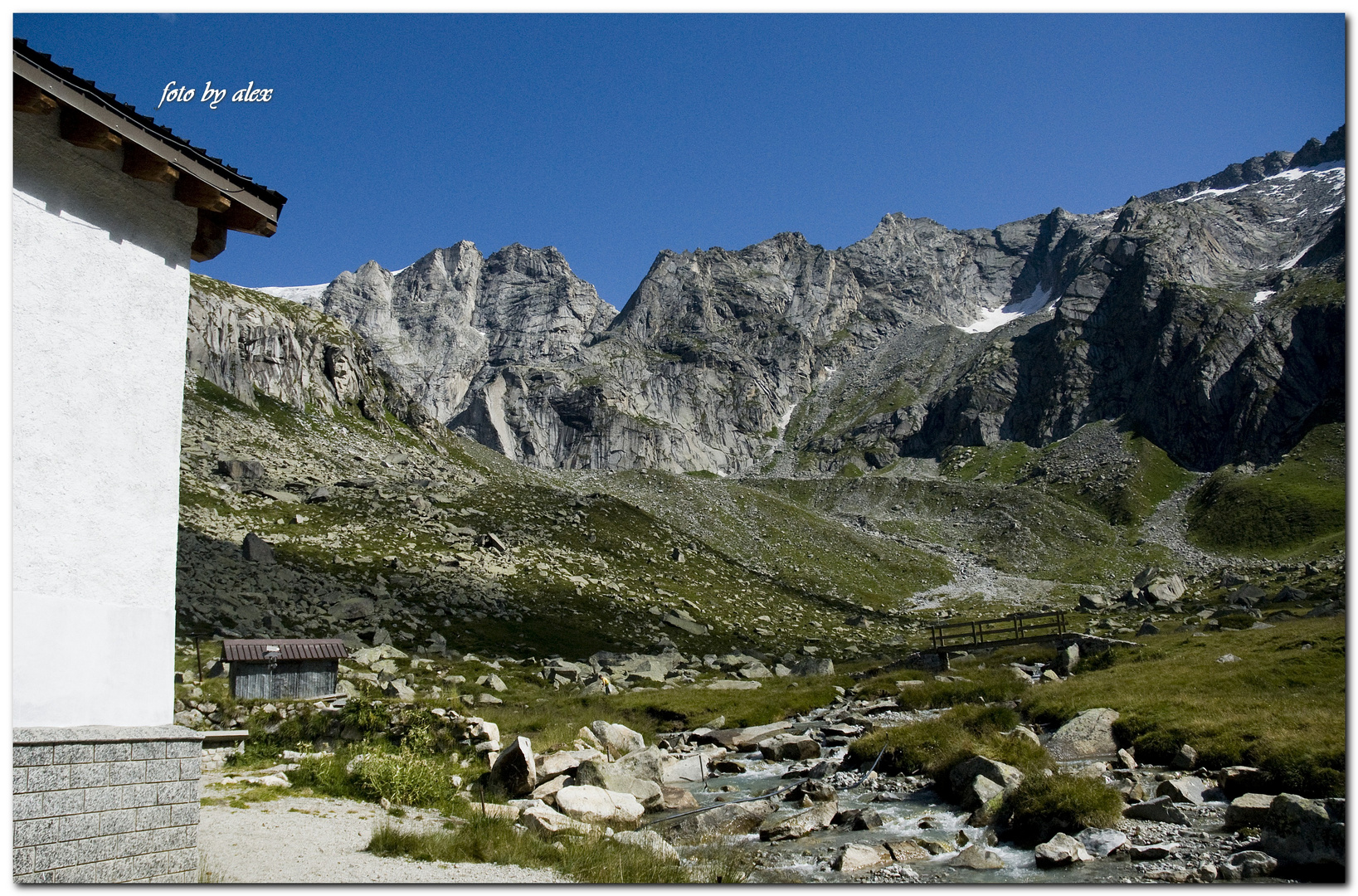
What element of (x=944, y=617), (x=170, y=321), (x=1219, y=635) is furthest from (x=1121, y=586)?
(x=170, y=321)

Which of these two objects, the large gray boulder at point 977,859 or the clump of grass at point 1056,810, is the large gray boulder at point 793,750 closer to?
the clump of grass at point 1056,810

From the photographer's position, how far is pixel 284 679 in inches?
1014

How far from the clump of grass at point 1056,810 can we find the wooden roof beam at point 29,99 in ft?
54.2

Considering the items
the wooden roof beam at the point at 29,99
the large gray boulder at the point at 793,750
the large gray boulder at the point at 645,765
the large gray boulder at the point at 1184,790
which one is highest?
the wooden roof beam at the point at 29,99

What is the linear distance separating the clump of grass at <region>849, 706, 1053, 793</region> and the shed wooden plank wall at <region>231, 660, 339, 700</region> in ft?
52.2

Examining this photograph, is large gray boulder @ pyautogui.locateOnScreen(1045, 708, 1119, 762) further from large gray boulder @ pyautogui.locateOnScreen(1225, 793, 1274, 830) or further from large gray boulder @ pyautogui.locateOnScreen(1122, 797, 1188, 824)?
large gray boulder @ pyautogui.locateOnScreen(1225, 793, 1274, 830)

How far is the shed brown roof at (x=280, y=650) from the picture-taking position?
998 inches

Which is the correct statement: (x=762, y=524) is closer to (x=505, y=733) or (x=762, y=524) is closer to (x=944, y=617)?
(x=944, y=617)

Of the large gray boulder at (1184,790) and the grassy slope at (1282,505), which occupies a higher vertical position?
the grassy slope at (1282,505)

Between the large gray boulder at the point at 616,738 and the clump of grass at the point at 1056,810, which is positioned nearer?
the clump of grass at the point at 1056,810

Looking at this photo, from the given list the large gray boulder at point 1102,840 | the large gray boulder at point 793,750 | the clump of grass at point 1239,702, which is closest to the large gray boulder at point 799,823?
the large gray boulder at point 1102,840

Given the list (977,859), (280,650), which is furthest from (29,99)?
(280,650)

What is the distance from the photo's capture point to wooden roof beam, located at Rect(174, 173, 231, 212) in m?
10.0

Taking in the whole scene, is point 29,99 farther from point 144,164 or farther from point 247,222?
point 247,222
